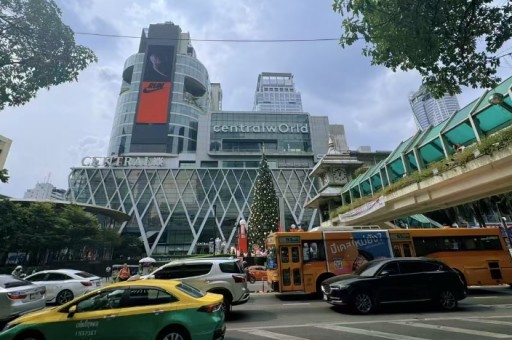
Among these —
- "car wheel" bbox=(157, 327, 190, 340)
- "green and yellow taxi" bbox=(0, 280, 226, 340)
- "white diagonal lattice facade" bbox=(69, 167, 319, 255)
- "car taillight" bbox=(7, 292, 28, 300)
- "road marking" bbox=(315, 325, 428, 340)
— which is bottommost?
"road marking" bbox=(315, 325, 428, 340)

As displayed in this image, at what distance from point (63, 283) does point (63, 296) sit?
1.80 feet

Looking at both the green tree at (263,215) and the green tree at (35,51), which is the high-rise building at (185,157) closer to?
the green tree at (263,215)

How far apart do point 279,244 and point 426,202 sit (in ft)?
32.9

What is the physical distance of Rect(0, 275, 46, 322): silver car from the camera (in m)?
8.13

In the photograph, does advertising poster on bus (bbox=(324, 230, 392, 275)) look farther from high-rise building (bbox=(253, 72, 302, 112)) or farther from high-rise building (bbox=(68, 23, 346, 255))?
high-rise building (bbox=(253, 72, 302, 112))

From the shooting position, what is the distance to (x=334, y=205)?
33719 mm

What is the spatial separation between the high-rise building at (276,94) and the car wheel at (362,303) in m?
142

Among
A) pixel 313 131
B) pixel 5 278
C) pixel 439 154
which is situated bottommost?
pixel 5 278

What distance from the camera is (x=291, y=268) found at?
43.5 ft

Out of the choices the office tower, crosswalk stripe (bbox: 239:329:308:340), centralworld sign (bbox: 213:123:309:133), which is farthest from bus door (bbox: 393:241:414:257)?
the office tower

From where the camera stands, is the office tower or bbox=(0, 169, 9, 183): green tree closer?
bbox=(0, 169, 9, 183): green tree

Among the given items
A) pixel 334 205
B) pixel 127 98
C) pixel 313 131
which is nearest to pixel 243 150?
pixel 313 131

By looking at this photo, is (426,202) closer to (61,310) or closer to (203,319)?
(203,319)

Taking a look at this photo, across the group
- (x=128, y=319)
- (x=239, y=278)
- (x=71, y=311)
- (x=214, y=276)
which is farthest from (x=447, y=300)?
(x=71, y=311)
